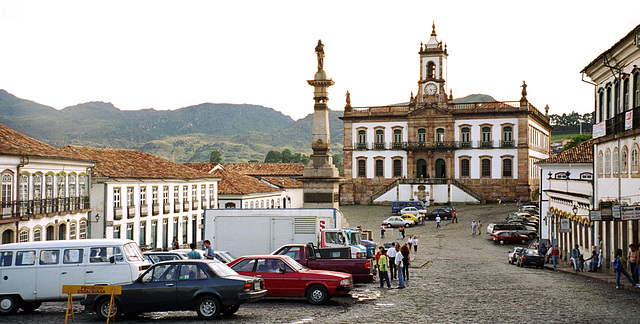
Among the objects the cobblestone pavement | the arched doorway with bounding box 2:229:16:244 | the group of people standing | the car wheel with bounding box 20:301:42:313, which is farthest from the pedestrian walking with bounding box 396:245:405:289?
the arched doorway with bounding box 2:229:16:244

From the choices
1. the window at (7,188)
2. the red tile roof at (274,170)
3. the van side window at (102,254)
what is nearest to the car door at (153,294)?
the van side window at (102,254)

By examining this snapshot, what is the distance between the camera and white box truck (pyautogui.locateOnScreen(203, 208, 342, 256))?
28.3 metres

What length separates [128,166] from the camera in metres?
46.3

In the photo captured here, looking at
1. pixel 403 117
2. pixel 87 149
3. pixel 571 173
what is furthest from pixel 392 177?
pixel 87 149

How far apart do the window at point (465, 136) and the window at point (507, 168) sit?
15.0 ft

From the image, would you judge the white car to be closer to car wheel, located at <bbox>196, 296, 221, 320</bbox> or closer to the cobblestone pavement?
the cobblestone pavement

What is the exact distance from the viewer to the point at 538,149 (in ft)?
285

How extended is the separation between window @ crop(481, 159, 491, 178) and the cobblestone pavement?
2033 inches

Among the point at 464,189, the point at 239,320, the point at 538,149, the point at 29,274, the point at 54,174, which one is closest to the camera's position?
the point at 239,320

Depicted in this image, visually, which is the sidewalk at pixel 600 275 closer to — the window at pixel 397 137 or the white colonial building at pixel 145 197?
the white colonial building at pixel 145 197

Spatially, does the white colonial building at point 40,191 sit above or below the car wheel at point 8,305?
above

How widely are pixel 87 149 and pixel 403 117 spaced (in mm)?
45294

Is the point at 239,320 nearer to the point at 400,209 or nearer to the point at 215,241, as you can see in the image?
the point at 215,241

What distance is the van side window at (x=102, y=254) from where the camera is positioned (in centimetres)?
1775
